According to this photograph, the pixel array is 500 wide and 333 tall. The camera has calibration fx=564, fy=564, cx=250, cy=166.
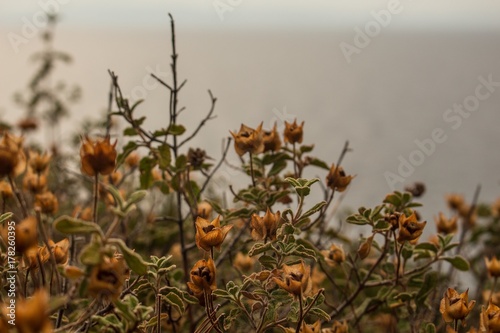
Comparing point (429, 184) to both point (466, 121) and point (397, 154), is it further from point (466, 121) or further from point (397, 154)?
point (466, 121)

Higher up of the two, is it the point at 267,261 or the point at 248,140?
the point at 248,140

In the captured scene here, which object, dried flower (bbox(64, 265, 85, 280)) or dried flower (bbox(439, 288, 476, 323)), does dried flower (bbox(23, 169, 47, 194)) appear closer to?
dried flower (bbox(64, 265, 85, 280))

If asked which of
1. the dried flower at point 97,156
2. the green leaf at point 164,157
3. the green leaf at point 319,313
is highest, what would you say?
the dried flower at point 97,156

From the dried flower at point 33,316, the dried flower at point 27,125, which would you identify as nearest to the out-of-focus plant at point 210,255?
the dried flower at point 33,316

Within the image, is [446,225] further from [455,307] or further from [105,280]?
[105,280]

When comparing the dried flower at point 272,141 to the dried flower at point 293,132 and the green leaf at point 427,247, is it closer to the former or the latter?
the dried flower at point 293,132

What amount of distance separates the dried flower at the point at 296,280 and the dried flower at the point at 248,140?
28 cm

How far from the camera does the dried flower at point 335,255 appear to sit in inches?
37.0

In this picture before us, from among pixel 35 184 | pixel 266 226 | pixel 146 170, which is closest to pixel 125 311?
pixel 266 226

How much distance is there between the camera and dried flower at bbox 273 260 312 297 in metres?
0.62

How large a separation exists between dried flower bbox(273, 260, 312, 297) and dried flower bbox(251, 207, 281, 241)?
92 millimetres

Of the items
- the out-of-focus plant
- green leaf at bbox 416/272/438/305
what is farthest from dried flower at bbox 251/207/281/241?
green leaf at bbox 416/272/438/305

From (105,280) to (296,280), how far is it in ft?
0.76

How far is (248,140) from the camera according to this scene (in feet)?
2.90
